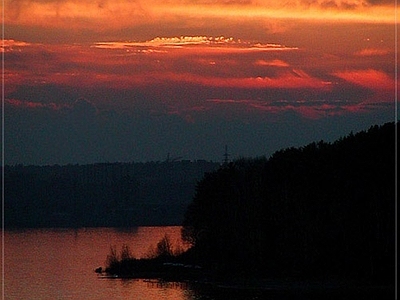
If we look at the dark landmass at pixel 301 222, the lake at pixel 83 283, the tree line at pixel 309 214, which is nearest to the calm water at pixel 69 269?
the lake at pixel 83 283

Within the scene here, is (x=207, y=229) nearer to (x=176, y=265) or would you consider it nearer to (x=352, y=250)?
(x=176, y=265)

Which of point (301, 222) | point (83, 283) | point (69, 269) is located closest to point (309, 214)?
point (301, 222)

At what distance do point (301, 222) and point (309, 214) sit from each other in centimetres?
92

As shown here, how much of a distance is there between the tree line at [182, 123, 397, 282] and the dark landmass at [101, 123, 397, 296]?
6 centimetres

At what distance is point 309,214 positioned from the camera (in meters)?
64.8

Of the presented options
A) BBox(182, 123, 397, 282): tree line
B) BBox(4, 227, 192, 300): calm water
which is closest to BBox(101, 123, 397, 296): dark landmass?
BBox(182, 123, 397, 282): tree line

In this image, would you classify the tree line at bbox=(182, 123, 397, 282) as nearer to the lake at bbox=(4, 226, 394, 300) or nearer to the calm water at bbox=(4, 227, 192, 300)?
the lake at bbox=(4, 226, 394, 300)

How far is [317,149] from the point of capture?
221ft

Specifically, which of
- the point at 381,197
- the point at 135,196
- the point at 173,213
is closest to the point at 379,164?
the point at 381,197

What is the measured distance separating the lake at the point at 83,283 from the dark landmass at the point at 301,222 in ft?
7.53

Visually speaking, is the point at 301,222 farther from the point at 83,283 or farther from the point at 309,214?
the point at 83,283

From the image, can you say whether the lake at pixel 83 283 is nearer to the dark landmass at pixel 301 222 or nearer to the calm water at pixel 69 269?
the calm water at pixel 69 269

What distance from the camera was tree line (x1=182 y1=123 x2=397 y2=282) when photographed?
2379 inches

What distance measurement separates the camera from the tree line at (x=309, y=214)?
6044 cm
